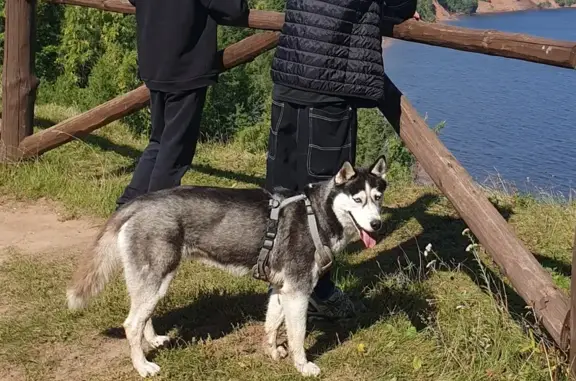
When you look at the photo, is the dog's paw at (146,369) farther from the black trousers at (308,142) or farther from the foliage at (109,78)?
the foliage at (109,78)

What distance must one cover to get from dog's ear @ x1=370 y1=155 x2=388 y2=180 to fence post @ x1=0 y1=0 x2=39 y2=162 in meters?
4.82

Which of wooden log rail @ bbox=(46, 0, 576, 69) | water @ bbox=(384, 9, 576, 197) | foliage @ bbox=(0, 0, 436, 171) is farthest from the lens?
water @ bbox=(384, 9, 576, 197)

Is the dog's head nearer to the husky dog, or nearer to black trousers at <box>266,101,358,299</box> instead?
the husky dog

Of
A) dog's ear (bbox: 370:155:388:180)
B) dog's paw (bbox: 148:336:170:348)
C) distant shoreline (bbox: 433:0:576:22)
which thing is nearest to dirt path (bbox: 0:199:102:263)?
dog's paw (bbox: 148:336:170:348)

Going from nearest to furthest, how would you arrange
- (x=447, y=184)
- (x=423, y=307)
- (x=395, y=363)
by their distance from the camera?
(x=395, y=363)
(x=447, y=184)
(x=423, y=307)

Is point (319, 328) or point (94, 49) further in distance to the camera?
point (94, 49)

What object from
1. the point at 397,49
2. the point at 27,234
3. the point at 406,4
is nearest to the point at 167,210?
the point at 406,4

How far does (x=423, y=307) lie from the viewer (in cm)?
502

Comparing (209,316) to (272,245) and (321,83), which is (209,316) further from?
(321,83)

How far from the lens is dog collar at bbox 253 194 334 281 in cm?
423

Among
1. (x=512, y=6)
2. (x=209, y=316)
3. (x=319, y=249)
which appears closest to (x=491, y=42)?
(x=319, y=249)

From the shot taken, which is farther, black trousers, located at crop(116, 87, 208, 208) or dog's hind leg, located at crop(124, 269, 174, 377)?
black trousers, located at crop(116, 87, 208, 208)

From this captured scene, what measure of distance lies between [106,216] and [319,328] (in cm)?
282

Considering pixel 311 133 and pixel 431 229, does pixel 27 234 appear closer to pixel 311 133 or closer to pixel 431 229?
pixel 311 133
